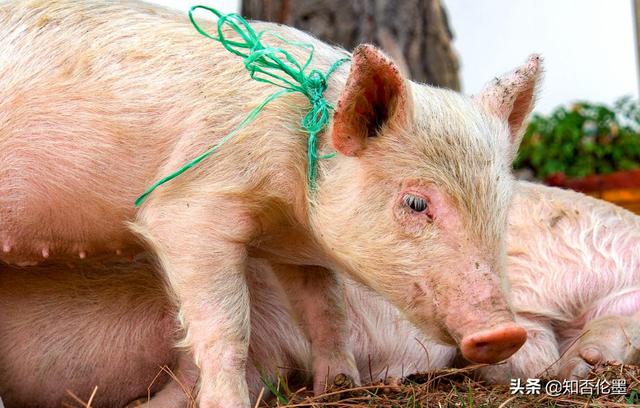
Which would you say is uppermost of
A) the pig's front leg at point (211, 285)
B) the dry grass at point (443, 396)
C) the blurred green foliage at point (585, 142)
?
the pig's front leg at point (211, 285)

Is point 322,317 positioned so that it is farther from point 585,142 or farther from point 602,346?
point 585,142

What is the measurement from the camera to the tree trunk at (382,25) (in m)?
5.15

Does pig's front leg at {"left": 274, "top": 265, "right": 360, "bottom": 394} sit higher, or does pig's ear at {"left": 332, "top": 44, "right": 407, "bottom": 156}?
pig's ear at {"left": 332, "top": 44, "right": 407, "bottom": 156}

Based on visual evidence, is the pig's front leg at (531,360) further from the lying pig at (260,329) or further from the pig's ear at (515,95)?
the pig's ear at (515,95)

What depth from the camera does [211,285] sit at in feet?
7.82

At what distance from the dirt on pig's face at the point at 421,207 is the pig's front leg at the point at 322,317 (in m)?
0.38

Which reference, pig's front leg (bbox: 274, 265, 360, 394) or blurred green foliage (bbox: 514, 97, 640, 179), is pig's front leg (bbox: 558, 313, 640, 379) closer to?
pig's front leg (bbox: 274, 265, 360, 394)

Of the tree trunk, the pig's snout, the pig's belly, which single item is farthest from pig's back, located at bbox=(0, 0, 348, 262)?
the tree trunk

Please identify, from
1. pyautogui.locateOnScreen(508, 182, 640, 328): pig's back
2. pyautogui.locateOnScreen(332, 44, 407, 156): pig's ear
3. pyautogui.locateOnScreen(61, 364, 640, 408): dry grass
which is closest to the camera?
pyautogui.locateOnScreen(332, 44, 407, 156): pig's ear

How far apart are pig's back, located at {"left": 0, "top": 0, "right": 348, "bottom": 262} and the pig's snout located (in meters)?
0.80

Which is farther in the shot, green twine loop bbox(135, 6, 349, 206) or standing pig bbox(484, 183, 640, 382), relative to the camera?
standing pig bbox(484, 183, 640, 382)

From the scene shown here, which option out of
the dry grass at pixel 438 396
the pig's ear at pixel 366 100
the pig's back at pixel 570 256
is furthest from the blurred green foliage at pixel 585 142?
the pig's ear at pixel 366 100

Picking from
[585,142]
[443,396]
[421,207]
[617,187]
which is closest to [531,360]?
[443,396]

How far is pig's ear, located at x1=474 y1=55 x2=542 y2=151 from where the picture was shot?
2.54m
